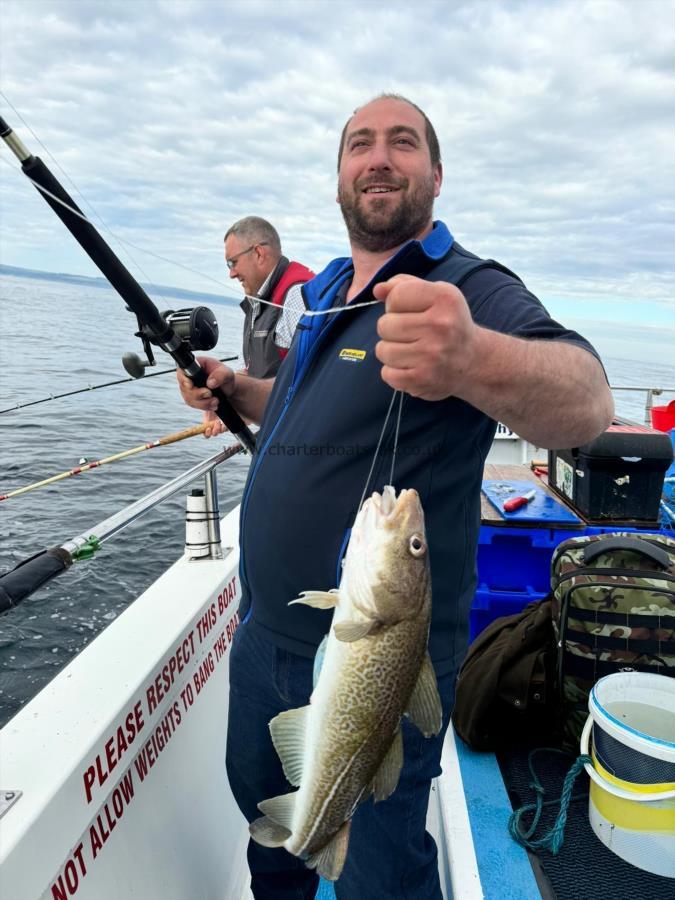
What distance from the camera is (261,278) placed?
534 cm

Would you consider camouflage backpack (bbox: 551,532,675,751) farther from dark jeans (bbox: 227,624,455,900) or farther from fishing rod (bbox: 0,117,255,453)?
fishing rod (bbox: 0,117,255,453)

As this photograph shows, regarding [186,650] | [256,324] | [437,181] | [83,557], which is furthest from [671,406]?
[83,557]

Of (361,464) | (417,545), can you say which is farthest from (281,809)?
(361,464)

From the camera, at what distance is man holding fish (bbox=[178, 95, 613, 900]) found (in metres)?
1.27

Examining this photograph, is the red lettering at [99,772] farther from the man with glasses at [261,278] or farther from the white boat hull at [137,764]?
the man with glasses at [261,278]

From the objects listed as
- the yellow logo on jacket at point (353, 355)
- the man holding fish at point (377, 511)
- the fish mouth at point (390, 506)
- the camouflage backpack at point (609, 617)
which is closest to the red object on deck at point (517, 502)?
the camouflage backpack at point (609, 617)

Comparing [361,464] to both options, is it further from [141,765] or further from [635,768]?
[635,768]

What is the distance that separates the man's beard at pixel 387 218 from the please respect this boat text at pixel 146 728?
152cm

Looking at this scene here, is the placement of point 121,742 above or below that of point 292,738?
below

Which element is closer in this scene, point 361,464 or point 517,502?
point 361,464

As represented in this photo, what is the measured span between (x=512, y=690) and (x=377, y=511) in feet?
5.93

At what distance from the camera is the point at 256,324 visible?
494 cm

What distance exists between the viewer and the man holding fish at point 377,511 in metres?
1.27

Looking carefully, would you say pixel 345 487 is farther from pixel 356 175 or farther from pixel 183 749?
pixel 183 749
